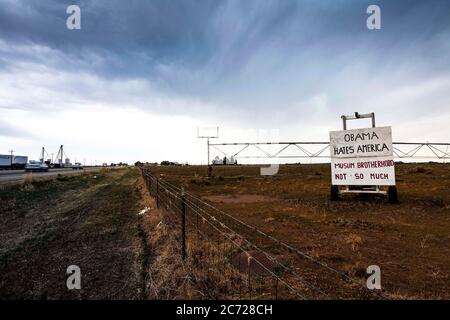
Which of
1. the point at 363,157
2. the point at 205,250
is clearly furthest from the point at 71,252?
the point at 363,157

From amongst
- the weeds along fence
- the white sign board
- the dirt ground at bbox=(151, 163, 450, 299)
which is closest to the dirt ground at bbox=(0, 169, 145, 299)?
the weeds along fence

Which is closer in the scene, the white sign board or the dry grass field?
the dry grass field

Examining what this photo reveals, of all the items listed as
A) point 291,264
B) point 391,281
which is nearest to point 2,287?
point 291,264

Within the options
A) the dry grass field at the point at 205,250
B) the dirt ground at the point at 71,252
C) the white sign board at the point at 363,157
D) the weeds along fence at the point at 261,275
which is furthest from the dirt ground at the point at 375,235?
the dirt ground at the point at 71,252

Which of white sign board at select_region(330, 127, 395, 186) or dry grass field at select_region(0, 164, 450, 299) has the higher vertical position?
white sign board at select_region(330, 127, 395, 186)

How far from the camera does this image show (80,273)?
6445mm

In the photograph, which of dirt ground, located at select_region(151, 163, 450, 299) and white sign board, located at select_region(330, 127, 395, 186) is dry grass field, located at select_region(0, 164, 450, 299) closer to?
dirt ground, located at select_region(151, 163, 450, 299)

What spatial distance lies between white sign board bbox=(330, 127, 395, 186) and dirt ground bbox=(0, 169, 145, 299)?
9.85m

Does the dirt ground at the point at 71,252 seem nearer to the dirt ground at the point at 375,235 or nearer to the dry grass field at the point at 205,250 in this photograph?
the dry grass field at the point at 205,250

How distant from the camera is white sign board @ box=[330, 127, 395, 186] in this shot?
1380 cm

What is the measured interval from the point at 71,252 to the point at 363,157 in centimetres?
1257

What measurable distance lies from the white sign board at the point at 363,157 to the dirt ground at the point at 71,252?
985cm

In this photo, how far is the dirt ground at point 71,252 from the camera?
18.6 feet

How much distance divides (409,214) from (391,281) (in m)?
7.28
